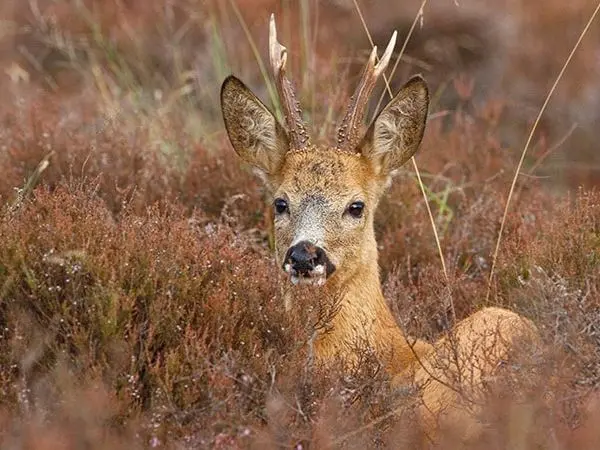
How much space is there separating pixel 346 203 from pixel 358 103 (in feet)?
1.68

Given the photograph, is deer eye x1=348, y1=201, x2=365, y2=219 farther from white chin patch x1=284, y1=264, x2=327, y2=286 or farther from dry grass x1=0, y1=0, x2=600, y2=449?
white chin patch x1=284, y1=264, x2=327, y2=286

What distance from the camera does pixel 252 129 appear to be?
7.45 m

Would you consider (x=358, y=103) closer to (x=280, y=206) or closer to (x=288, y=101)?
(x=288, y=101)

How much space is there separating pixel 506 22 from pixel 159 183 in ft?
28.1

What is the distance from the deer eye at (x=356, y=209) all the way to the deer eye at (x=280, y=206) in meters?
0.33

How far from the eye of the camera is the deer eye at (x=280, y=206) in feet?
23.2

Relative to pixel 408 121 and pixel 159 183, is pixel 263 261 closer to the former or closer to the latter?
pixel 408 121

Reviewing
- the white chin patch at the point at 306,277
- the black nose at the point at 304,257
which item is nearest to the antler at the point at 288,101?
the black nose at the point at 304,257

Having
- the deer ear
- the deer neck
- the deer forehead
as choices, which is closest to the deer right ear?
the deer forehead

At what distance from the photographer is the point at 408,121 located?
24.0 feet

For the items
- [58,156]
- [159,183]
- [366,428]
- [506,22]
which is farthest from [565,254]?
[506,22]

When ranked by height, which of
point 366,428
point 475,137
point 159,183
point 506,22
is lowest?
point 506,22

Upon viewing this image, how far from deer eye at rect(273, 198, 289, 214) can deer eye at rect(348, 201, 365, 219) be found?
33 cm

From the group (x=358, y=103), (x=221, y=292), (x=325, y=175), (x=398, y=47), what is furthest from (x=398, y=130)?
(x=398, y=47)
